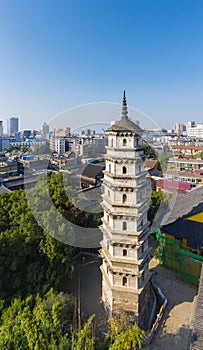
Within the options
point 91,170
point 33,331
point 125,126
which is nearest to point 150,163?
point 91,170

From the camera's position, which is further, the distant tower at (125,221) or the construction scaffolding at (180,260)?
the construction scaffolding at (180,260)

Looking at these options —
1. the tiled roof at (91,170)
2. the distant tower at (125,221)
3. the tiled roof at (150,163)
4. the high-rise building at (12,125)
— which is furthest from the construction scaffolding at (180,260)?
the high-rise building at (12,125)

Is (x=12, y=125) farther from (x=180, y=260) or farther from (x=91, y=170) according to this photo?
(x=180, y=260)

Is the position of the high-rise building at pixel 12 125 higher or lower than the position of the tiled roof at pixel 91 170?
higher

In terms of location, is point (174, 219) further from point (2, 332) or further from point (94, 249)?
point (2, 332)

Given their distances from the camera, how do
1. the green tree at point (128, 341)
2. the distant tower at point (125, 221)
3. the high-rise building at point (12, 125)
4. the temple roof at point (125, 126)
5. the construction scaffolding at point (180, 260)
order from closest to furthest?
the green tree at point (128, 341), the temple roof at point (125, 126), the distant tower at point (125, 221), the construction scaffolding at point (180, 260), the high-rise building at point (12, 125)

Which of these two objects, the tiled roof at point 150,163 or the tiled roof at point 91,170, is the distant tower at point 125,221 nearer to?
the tiled roof at point 91,170

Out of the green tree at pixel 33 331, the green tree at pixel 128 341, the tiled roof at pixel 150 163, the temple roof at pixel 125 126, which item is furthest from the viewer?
the tiled roof at pixel 150 163

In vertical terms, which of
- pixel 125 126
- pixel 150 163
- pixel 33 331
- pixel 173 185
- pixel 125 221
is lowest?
pixel 33 331
